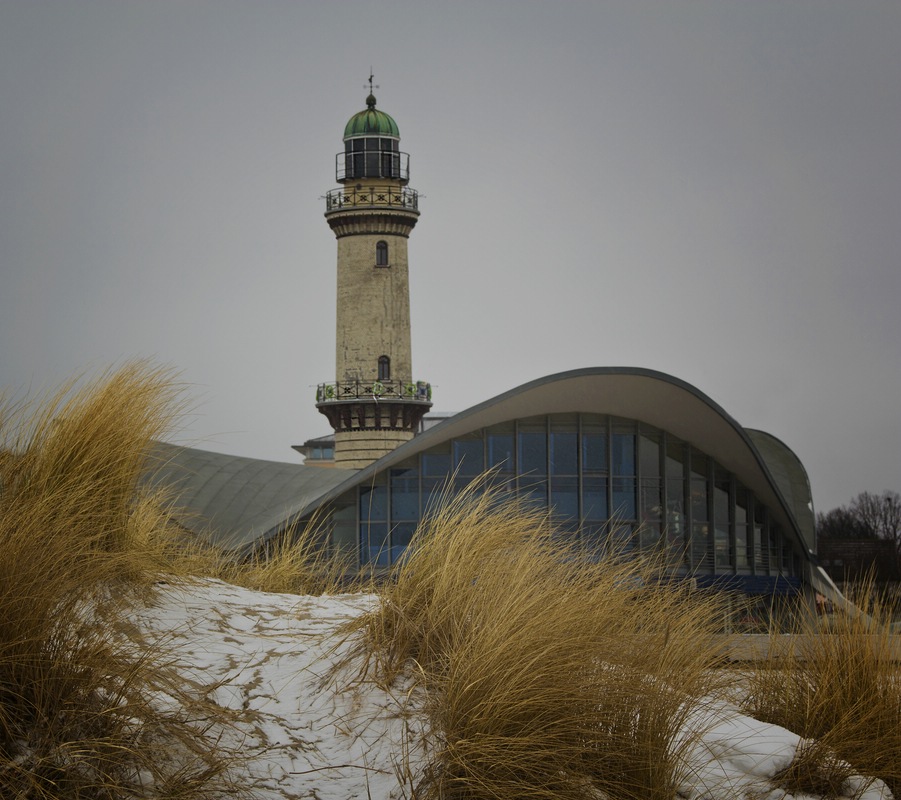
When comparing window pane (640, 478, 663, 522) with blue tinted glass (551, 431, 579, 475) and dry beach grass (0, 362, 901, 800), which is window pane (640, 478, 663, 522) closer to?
blue tinted glass (551, 431, 579, 475)

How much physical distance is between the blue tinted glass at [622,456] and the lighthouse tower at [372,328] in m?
16.1

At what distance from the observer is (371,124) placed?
40.2m

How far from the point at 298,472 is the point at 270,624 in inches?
822

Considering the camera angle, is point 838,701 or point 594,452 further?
point 594,452

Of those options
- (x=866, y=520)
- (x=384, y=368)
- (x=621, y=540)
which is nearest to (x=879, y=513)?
(x=866, y=520)

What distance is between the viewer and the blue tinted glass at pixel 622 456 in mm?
21859

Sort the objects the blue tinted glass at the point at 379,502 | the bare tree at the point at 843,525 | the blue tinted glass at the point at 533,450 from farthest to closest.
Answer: the bare tree at the point at 843,525, the blue tinted glass at the point at 533,450, the blue tinted glass at the point at 379,502

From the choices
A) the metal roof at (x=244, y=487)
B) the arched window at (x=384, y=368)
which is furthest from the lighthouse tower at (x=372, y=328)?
the metal roof at (x=244, y=487)

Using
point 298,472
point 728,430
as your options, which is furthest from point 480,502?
point 298,472

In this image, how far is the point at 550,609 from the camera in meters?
3.92

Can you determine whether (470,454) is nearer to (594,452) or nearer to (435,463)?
(435,463)

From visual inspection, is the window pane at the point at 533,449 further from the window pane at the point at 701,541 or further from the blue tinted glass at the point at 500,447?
the window pane at the point at 701,541

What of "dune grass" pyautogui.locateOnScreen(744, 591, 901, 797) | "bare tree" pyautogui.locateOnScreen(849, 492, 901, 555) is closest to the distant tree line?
"bare tree" pyautogui.locateOnScreen(849, 492, 901, 555)

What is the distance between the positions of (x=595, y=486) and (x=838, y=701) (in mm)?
17430
